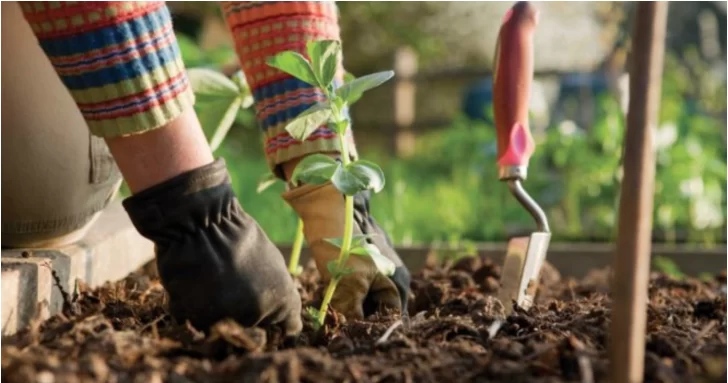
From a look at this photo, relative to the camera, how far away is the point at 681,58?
6.53m

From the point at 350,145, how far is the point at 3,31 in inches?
21.9

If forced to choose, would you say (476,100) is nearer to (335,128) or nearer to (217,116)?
(217,116)

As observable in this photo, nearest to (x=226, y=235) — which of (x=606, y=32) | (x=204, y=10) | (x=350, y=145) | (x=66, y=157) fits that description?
(x=350, y=145)

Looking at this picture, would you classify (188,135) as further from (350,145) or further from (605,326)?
(605,326)

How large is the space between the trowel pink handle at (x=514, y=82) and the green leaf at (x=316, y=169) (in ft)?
1.26

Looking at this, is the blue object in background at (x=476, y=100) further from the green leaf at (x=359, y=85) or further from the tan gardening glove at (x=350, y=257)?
the green leaf at (x=359, y=85)

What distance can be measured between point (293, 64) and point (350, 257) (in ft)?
1.01

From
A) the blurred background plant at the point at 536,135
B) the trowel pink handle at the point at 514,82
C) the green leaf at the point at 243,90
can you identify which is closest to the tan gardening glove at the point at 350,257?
the trowel pink handle at the point at 514,82

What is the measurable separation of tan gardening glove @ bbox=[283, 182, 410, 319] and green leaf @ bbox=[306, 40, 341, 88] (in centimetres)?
21

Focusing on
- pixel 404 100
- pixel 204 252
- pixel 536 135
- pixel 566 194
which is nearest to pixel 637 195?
pixel 204 252

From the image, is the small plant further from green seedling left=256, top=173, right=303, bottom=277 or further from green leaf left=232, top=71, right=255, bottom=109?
green leaf left=232, top=71, right=255, bottom=109

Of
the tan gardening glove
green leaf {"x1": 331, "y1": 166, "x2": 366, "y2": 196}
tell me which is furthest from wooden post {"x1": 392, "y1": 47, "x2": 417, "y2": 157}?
green leaf {"x1": 331, "y1": 166, "x2": 366, "y2": 196}

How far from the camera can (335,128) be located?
1188mm

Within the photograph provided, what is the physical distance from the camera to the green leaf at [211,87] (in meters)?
1.62
